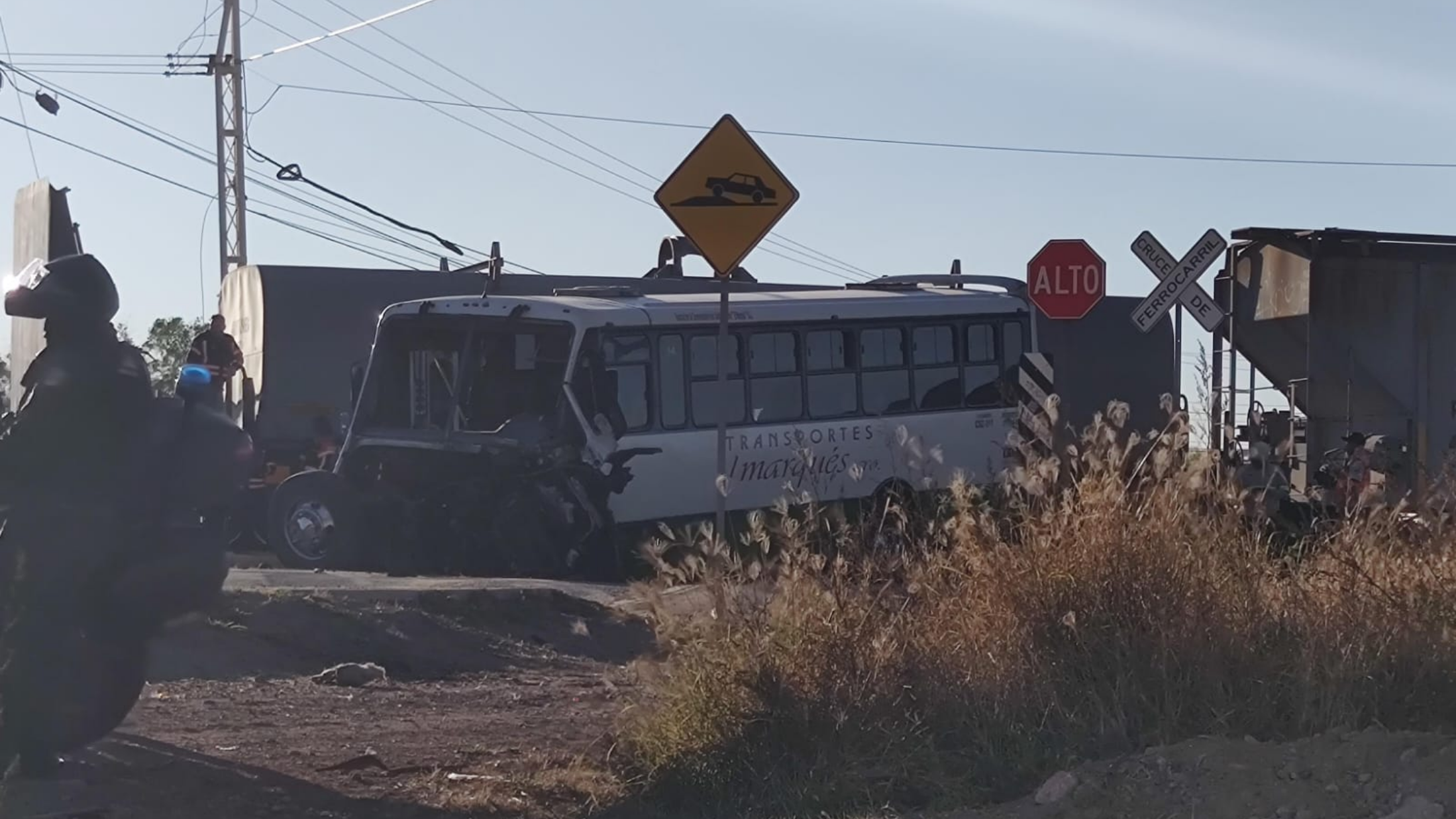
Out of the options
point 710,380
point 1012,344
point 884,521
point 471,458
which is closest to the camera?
point 884,521

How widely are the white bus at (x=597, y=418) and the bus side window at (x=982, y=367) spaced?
20cm

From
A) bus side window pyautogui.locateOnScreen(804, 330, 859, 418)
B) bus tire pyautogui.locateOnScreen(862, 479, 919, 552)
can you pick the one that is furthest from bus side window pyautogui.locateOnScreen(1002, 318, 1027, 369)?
bus tire pyautogui.locateOnScreen(862, 479, 919, 552)

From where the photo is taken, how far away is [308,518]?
50.5ft

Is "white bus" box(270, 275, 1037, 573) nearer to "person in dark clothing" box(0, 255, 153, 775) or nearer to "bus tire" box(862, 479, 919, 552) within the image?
"bus tire" box(862, 479, 919, 552)

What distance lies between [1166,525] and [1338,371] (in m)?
9.35

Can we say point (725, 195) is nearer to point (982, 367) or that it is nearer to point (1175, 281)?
point (1175, 281)

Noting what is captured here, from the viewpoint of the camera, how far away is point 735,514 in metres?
15.9

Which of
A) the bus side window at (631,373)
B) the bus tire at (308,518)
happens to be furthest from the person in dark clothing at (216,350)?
the bus side window at (631,373)

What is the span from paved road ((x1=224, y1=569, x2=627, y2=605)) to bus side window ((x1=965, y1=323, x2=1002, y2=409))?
5.43 meters

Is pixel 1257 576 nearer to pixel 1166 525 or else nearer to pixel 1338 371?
pixel 1166 525

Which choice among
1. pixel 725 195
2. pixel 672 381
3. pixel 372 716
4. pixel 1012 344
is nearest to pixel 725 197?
pixel 725 195

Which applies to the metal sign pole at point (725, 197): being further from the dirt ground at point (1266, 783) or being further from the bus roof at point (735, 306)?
the bus roof at point (735, 306)

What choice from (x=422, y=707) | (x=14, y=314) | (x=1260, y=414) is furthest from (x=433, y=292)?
(x=14, y=314)

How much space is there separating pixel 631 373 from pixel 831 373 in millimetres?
2319
